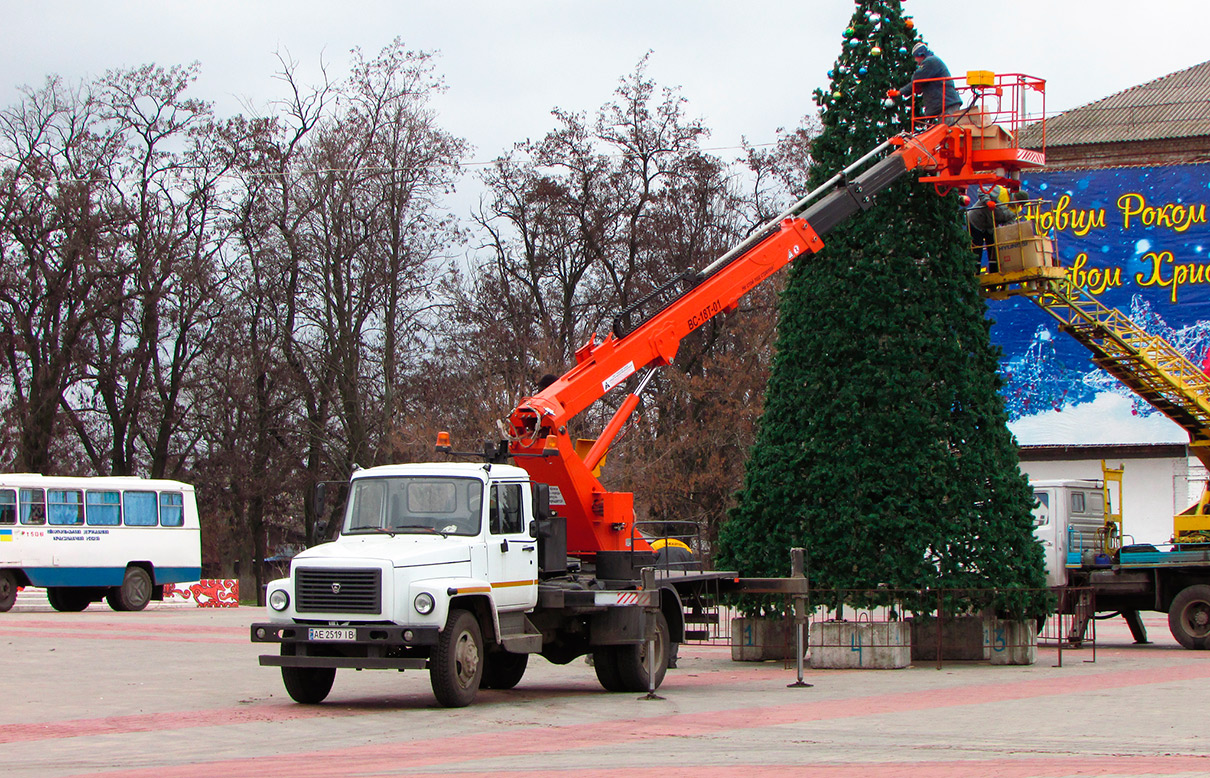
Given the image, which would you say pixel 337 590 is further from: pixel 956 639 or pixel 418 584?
pixel 956 639

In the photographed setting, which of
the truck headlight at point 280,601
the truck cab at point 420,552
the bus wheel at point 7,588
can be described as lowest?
the bus wheel at point 7,588

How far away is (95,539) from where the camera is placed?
3391cm

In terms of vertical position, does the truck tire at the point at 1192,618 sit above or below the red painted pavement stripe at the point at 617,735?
below

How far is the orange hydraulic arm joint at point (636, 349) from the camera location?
53.5 ft

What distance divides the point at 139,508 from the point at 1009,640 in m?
22.7

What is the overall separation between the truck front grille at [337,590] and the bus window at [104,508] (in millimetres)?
21697

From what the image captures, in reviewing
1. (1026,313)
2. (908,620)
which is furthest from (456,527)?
(1026,313)

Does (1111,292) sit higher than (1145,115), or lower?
lower

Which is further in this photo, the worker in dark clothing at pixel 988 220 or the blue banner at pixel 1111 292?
the blue banner at pixel 1111 292

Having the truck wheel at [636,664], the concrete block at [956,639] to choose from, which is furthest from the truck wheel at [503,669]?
the concrete block at [956,639]

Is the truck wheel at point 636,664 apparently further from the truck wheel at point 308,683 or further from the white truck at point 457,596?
the truck wheel at point 308,683

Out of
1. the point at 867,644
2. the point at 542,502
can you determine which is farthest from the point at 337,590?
the point at 867,644

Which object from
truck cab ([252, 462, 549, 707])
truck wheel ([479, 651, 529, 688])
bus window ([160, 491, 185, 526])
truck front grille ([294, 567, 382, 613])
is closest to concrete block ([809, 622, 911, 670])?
truck wheel ([479, 651, 529, 688])

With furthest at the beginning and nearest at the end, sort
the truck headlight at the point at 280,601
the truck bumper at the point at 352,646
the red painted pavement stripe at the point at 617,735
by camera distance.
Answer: the truck headlight at the point at 280,601 < the truck bumper at the point at 352,646 < the red painted pavement stripe at the point at 617,735
